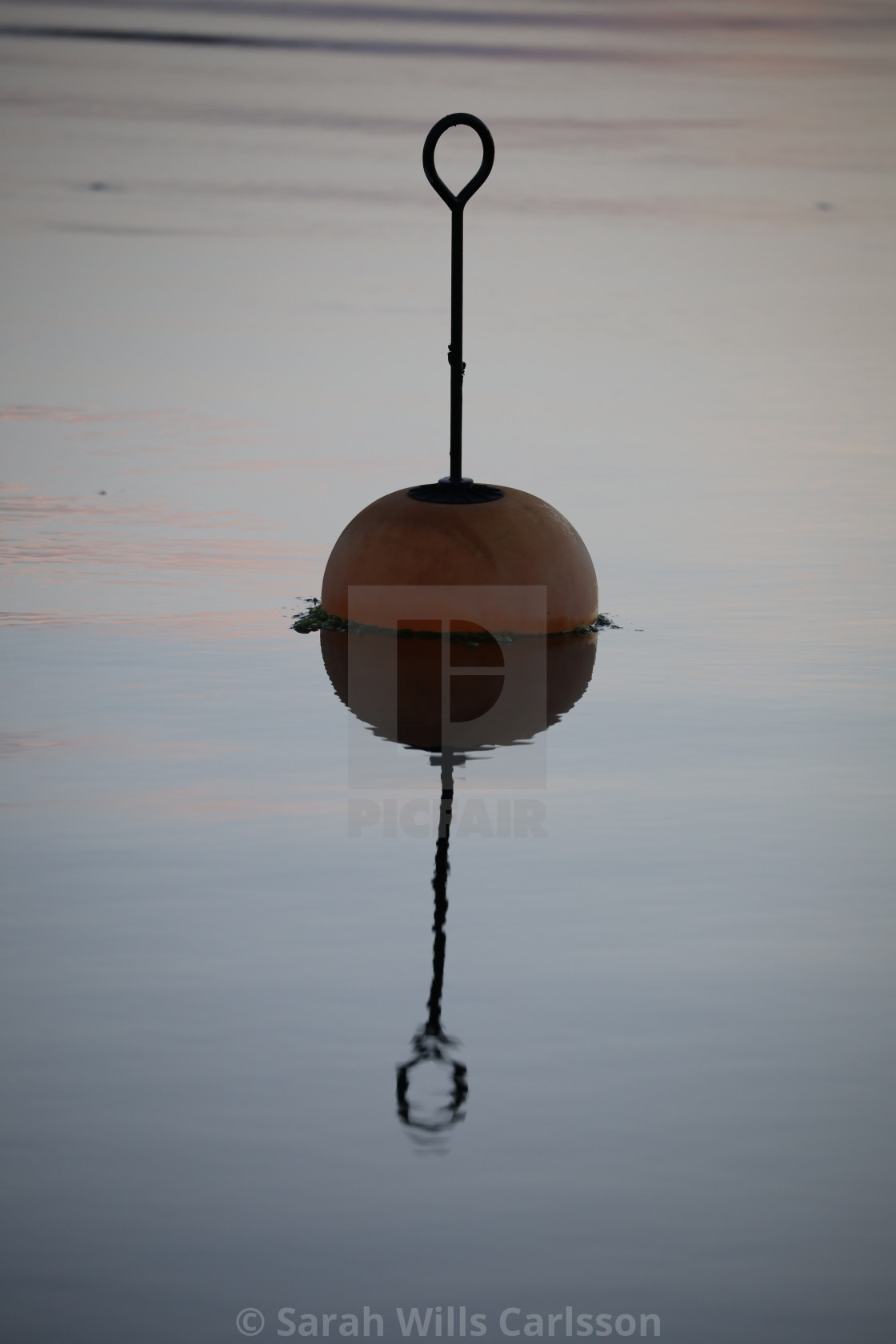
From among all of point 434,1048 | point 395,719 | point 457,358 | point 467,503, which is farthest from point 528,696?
point 434,1048

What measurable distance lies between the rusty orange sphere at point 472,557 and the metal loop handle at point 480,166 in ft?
5.02

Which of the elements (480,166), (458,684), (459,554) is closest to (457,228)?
(480,166)

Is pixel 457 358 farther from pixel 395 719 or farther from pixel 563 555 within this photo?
pixel 395 719

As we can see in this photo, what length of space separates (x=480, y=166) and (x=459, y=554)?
2.00 metres

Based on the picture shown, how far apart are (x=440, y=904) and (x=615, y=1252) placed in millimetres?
1786

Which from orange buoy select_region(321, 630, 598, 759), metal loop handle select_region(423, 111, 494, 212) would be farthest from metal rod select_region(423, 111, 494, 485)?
orange buoy select_region(321, 630, 598, 759)

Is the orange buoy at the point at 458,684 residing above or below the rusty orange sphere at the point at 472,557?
below

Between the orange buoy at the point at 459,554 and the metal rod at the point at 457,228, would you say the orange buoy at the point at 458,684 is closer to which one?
the orange buoy at the point at 459,554

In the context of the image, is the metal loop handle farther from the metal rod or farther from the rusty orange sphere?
the rusty orange sphere

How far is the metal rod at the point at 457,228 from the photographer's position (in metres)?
8.05

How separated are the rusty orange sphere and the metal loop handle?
153cm

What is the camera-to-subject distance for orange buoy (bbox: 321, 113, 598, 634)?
788 centimetres

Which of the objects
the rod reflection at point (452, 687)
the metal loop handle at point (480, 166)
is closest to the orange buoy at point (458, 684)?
the rod reflection at point (452, 687)

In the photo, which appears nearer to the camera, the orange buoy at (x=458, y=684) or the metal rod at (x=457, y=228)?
the orange buoy at (x=458, y=684)
